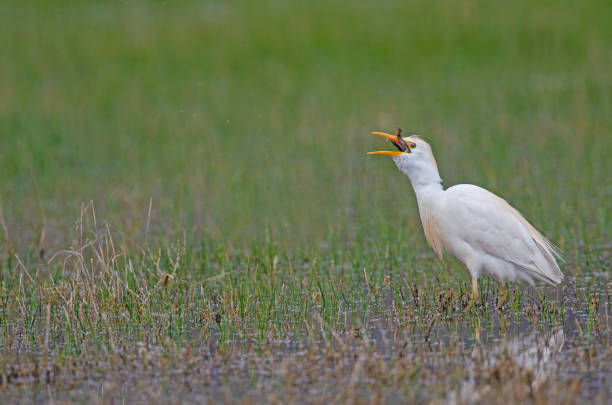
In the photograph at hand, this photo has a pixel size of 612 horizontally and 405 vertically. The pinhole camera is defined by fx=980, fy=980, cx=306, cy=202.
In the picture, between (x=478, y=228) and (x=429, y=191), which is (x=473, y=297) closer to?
(x=478, y=228)

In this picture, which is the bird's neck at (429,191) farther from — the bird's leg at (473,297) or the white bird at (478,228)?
the bird's leg at (473,297)

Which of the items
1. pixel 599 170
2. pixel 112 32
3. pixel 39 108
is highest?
pixel 112 32

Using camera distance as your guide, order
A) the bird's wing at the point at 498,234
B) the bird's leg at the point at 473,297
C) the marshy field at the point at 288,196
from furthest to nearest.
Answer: the bird's wing at the point at 498,234 < the bird's leg at the point at 473,297 < the marshy field at the point at 288,196

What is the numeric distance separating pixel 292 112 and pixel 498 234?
10.6m

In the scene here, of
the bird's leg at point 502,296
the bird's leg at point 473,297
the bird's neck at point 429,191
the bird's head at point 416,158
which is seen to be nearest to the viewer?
the bird's leg at point 473,297

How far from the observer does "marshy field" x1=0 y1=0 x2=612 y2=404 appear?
6.86m

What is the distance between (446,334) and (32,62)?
1722cm

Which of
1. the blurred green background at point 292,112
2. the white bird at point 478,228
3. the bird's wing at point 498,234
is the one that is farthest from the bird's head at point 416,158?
the blurred green background at point 292,112

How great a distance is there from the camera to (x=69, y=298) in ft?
28.6

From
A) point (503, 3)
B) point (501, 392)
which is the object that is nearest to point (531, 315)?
point (501, 392)

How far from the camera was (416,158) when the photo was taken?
8.67 m

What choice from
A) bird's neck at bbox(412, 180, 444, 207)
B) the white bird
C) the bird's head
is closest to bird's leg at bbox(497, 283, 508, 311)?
the white bird

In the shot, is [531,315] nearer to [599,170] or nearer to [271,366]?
[271,366]

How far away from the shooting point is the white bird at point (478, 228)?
851 centimetres
